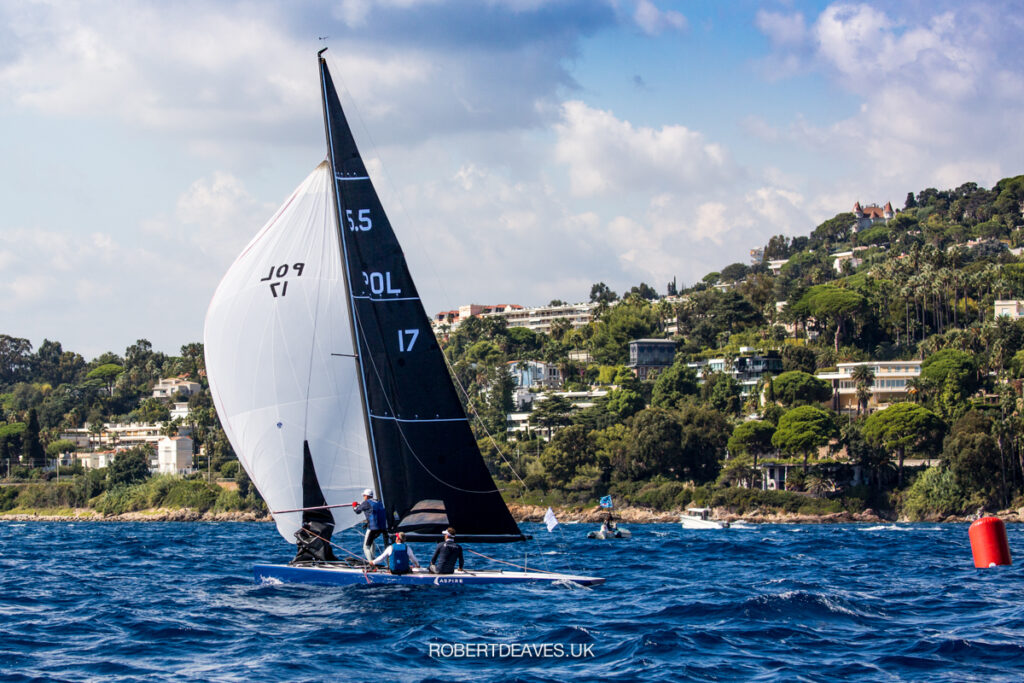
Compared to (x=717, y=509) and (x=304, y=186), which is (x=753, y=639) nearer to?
(x=304, y=186)

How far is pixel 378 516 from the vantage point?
25.5 metres

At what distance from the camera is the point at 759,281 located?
188 metres

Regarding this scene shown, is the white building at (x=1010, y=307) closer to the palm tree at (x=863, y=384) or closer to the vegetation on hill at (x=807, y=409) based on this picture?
the vegetation on hill at (x=807, y=409)

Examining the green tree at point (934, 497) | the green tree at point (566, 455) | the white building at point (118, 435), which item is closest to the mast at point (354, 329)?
the green tree at point (934, 497)

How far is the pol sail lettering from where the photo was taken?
26.5 meters

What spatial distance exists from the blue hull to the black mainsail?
2.31m

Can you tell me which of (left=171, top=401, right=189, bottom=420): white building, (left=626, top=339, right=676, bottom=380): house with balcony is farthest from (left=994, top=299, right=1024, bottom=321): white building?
(left=171, top=401, right=189, bottom=420): white building

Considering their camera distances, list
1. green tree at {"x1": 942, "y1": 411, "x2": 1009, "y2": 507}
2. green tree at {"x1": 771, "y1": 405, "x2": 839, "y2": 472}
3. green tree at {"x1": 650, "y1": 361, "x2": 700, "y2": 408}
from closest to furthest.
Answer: green tree at {"x1": 942, "y1": 411, "x2": 1009, "y2": 507} < green tree at {"x1": 771, "y1": 405, "x2": 839, "y2": 472} < green tree at {"x1": 650, "y1": 361, "x2": 700, "y2": 408}

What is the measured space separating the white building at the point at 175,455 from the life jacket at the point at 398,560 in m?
123

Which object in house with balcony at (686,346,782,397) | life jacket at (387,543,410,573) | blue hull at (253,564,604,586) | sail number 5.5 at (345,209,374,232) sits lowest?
blue hull at (253,564,604,586)

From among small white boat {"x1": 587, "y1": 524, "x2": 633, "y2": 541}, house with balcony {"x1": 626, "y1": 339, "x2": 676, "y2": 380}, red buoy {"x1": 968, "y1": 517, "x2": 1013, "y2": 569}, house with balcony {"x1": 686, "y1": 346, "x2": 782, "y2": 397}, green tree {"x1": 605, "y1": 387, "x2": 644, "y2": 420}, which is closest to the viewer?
red buoy {"x1": 968, "y1": 517, "x2": 1013, "y2": 569}

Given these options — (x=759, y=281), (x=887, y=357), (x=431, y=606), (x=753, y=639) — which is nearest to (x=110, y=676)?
(x=431, y=606)

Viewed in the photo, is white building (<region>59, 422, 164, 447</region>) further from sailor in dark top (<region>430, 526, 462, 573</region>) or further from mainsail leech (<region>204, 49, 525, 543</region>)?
sailor in dark top (<region>430, 526, 462, 573</region>)

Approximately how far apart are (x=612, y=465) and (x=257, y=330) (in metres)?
84.3
